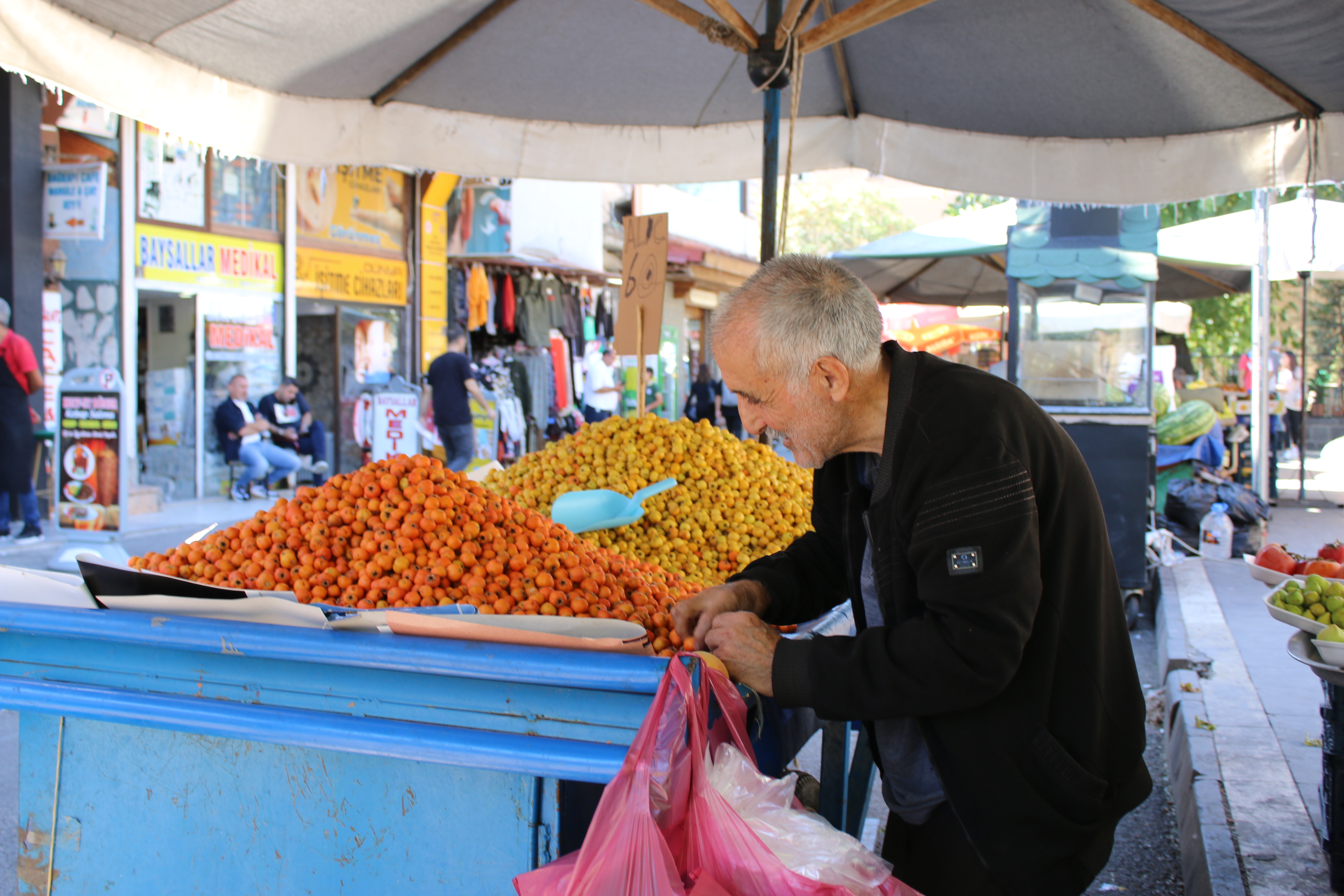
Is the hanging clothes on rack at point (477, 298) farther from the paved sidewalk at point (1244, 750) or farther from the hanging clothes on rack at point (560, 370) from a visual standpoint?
the paved sidewalk at point (1244, 750)

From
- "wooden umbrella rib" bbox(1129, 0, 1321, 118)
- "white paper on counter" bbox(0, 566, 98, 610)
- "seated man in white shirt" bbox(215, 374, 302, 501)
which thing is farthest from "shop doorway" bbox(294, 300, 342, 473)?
"white paper on counter" bbox(0, 566, 98, 610)

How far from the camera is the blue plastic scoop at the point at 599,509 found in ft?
9.17

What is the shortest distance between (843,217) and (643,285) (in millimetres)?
37971

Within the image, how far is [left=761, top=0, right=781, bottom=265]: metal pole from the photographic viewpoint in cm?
350

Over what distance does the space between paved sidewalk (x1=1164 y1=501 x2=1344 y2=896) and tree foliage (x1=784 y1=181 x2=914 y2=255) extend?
35.9 metres

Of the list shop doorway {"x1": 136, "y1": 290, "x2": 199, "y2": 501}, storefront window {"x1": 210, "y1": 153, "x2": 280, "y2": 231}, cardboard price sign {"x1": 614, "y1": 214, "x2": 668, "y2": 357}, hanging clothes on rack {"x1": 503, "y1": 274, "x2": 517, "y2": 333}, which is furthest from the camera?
hanging clothes on rack {"x1": 503, "y1": 274, "x2": 517, "y2": 333}

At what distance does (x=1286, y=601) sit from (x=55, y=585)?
2790mm

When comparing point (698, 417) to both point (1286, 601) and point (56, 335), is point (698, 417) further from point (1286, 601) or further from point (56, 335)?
point (1286, 601)

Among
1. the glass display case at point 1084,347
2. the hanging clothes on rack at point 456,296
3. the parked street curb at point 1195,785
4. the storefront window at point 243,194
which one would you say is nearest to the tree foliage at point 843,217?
the hanging clothes on rack at point 456,296

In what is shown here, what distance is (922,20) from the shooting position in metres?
3.66

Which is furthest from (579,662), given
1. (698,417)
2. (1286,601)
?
(698,417)

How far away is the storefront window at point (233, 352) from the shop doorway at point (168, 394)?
0.50 feet

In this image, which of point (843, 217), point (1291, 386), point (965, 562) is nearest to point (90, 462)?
point (965, 562)

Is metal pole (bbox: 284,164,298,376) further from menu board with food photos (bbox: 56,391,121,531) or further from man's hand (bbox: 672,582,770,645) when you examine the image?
man's hand (bbox: 672,582,770,645)
